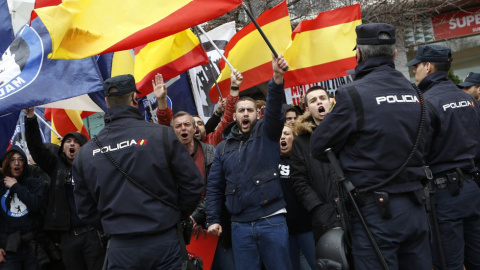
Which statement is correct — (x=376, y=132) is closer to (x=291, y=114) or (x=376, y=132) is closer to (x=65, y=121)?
(x=291, y=114)

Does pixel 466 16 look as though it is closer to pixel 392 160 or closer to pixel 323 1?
pixel 323 1

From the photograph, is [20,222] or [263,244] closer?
[263,244]

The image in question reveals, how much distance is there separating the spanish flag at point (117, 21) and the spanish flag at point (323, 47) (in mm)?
2609

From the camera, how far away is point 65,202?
6043mm

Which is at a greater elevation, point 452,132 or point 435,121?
point 435,121

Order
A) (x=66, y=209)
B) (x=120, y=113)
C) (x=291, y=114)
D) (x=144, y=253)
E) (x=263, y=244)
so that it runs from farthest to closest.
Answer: (x=291, y=114), (x=66, y=209), (x=263, y=244), (x=120, y=113), (x=144, y=253)

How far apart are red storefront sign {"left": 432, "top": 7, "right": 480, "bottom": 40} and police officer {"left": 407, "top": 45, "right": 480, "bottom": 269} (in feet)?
33.0

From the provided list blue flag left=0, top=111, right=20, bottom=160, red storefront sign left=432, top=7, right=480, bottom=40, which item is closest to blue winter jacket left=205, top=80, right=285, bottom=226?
blue flag left=0, top=111, right=20, bottom=160

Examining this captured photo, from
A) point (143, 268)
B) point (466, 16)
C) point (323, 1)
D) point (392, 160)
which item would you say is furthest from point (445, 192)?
point (466, 16)

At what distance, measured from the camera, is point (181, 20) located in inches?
201

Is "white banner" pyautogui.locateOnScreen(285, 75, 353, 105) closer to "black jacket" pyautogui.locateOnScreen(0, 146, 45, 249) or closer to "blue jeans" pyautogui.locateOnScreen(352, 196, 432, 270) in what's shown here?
"black jacket" pyautogui.locateOnScreen(0, 146, 45, 249)

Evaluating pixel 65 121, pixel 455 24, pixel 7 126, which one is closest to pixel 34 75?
pixel 7 126

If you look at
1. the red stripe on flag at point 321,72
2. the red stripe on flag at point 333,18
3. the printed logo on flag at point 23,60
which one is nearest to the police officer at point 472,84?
the red stripe on flag at point 321,72

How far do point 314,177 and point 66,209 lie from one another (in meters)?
2.90
